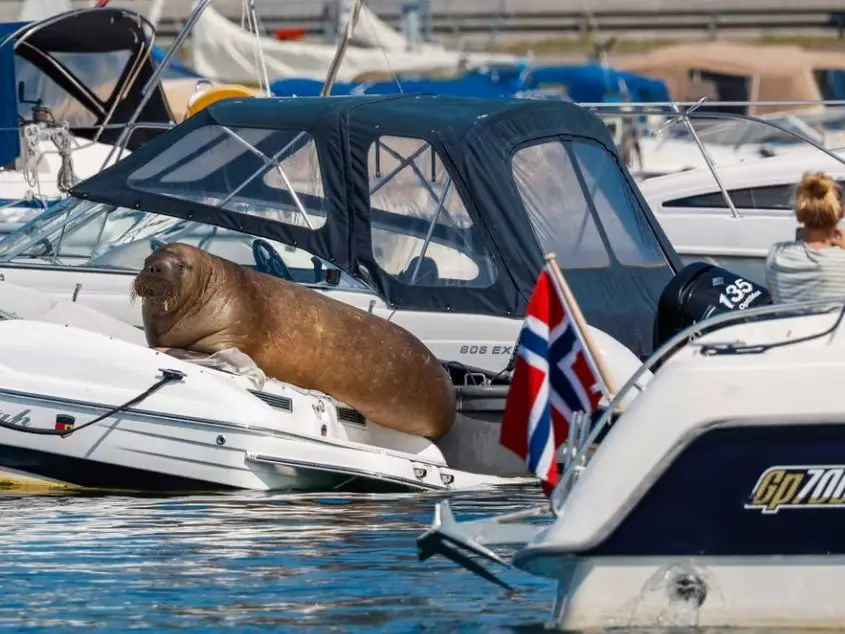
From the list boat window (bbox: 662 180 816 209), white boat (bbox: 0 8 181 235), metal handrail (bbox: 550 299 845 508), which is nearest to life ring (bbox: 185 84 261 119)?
white boat (bbox: 0 8 181 235)

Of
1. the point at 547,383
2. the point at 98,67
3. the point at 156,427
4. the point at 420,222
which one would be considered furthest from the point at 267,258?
the point at 98,67

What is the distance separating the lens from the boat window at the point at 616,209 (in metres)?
11.2

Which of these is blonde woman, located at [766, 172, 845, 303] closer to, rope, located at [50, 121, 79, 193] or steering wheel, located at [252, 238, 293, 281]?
steering wheel, located at [252, 238, 293, 281]

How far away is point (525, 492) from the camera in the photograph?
9.44 m

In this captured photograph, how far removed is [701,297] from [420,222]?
2181 millimetres

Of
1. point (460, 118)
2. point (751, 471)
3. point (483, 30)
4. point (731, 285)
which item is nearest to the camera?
point (751, 471)

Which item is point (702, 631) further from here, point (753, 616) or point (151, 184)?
point (151, 184)

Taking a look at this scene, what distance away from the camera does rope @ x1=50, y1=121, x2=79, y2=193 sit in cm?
1421

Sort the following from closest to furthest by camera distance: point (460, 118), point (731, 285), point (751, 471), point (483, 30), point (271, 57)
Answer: point (751, 471) < point (731, 285) < point (460, 118) < point (271, 57) < point (483, 30)

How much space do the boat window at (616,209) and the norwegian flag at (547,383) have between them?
506cm

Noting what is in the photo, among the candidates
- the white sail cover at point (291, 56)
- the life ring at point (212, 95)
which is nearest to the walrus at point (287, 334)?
the life ring at point (212, 95)

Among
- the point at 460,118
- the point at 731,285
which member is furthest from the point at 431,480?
the point at 460,118

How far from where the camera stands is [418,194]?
10.7 meters

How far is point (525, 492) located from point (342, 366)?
114 cm
